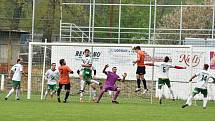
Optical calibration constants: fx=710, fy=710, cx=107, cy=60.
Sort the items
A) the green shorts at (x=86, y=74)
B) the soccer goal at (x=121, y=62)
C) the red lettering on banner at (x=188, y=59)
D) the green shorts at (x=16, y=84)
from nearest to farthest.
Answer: the green shorts at (x=86, y=74) < the green shorts at (x=16, y=84) < the soccer goal at (x=121, y=62) < the red lettering on banner at (x=188, y=59)

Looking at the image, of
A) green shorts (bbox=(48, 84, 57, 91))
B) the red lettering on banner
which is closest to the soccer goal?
the red lettering on banner

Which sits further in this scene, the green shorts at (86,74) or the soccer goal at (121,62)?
the soccer goal at (121,62)

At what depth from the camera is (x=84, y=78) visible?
3356 centimetres

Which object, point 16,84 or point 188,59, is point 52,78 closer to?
point 16,84

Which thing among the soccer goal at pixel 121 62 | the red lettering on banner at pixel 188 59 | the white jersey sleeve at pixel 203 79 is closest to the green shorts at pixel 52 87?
the soccer goal at pixel 121 62

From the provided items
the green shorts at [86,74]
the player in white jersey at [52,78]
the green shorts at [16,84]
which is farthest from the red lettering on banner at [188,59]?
the green shorts at [16,84]

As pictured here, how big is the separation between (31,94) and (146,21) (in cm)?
1781

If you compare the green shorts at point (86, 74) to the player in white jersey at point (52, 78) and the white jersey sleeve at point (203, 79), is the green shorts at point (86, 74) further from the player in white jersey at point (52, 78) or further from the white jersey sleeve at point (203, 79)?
the white jersey sleeve at point (203, 79)

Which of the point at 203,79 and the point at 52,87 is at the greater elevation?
the point at 203,79

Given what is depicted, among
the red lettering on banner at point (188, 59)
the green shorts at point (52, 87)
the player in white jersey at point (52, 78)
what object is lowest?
the green shorts at point (52, 87)

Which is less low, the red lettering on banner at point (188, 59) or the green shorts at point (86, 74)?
the red lettering on banner at point (188, 59)

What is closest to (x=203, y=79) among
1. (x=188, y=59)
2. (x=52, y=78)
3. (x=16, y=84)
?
(x=52, y=78)

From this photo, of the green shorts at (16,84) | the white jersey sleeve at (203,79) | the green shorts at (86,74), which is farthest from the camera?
the green shorts at (16,84)

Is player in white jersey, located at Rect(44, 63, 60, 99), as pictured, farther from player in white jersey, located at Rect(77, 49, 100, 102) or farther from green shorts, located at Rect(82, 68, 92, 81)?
green shorts, located at Rect(82, 68, 92, 81)
